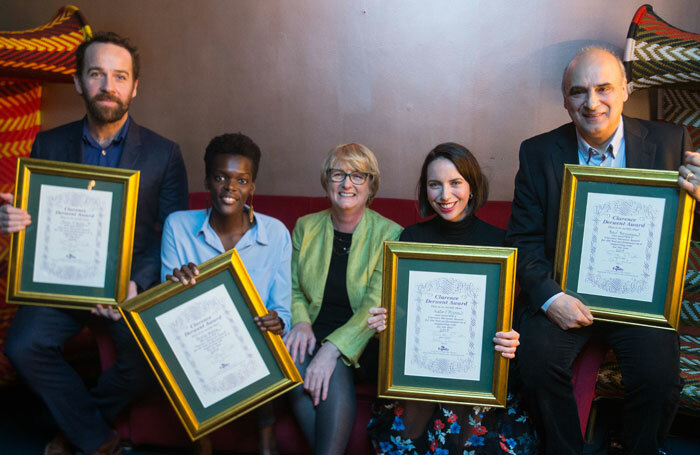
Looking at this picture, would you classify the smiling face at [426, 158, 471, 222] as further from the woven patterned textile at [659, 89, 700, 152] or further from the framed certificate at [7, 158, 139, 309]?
the woven patterned textile at [659, 89, 700, 152]

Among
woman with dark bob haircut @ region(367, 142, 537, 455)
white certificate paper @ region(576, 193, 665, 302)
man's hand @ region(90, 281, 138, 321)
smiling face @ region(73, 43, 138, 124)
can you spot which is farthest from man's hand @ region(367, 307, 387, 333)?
smiling face @ region(73, 43, 138, 124)

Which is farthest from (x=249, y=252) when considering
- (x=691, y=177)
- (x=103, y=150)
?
(x=691, y=177)

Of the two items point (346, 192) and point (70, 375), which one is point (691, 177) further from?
point (70, 375)

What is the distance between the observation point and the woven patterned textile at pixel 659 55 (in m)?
2.69

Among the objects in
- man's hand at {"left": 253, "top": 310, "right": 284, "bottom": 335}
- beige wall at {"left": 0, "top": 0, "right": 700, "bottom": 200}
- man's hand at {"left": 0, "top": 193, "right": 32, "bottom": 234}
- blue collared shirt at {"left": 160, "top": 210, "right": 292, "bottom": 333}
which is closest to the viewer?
man's hand at {"left": 253, "top": 310, "right": 284, "bottom": 335}

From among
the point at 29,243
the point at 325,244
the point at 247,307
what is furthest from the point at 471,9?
the point at 29,243

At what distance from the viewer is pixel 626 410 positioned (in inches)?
84.8

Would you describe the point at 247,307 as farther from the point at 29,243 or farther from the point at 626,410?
the point at 626,410

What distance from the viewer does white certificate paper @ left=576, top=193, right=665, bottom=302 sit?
2008 mm

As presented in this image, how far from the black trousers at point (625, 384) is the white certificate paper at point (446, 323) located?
29 cm

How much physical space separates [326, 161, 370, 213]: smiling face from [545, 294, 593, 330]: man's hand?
3.03ft

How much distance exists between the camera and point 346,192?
101 inches

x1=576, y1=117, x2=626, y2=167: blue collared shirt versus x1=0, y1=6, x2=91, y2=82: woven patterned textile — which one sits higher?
x1=0, y1=6, x2=91, y2=82: woven patterned textile

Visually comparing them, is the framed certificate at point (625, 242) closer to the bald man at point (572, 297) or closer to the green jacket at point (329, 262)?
the bald man at point (572, 297)
